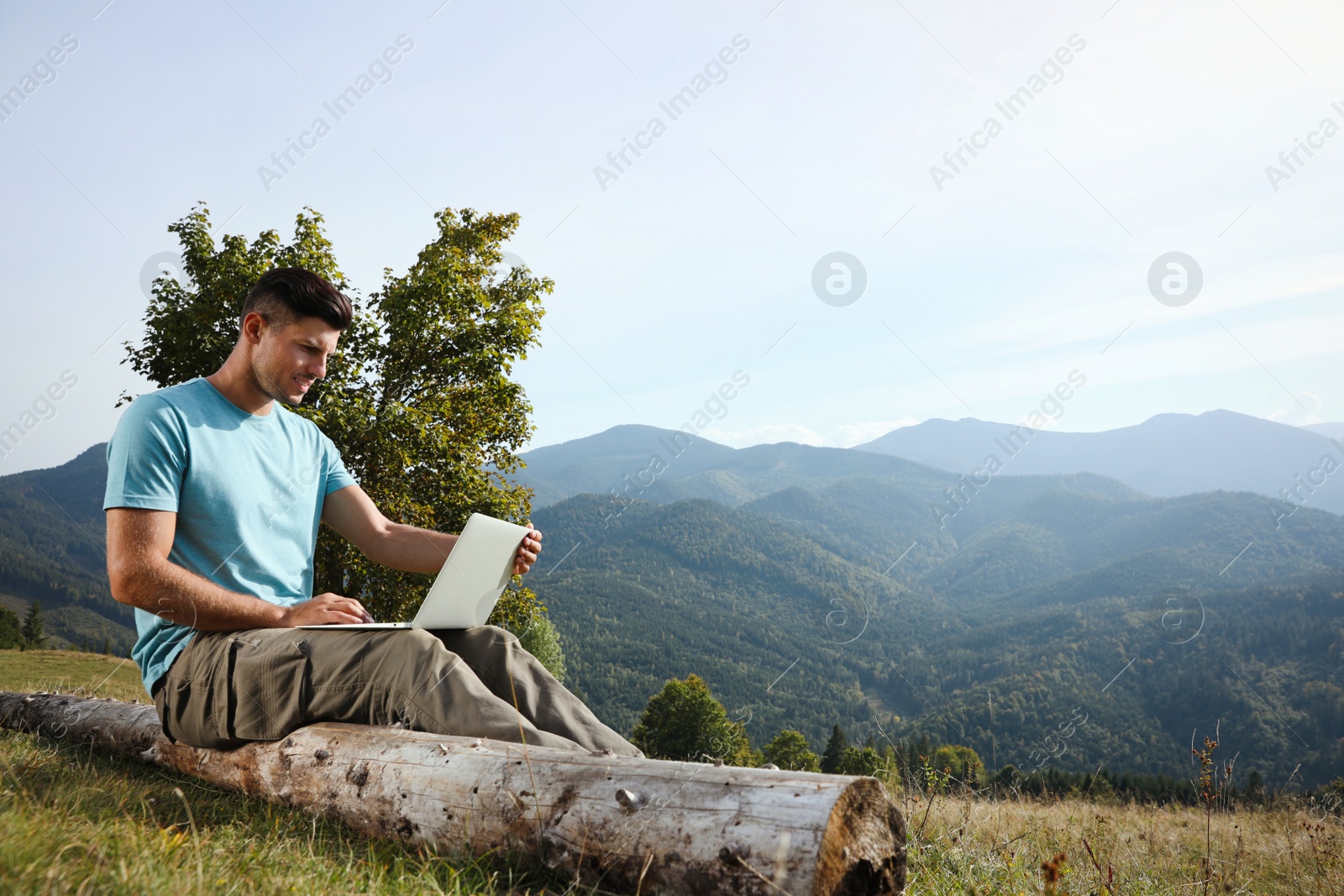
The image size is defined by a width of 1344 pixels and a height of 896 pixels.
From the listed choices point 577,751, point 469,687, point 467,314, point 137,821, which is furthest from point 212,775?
point 467,314

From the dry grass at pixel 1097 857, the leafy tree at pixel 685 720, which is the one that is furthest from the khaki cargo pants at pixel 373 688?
the leafy tree at pixel 685 720

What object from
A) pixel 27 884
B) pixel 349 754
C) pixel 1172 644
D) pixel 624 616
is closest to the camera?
pixel 27 884

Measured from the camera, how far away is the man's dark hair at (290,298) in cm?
359

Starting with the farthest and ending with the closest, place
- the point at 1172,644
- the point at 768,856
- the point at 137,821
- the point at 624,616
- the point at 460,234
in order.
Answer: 1. the point at 624,616
2. the point at 1172,644
3. the point at 460,234
4. the point at 137,821
5. the point at 768,856

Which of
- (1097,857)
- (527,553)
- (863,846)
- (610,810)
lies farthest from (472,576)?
(1097,857)

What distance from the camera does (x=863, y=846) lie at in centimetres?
219

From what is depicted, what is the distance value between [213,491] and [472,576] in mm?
1216

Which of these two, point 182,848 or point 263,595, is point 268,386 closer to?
point 263,595

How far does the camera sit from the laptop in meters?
3.35

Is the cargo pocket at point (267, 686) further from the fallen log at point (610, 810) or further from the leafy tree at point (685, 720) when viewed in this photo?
the leafy tree at point (685, 720)

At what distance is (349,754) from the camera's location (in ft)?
9.75

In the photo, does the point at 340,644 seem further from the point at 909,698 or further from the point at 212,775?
the point at 909,698

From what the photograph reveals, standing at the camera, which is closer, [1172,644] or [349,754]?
[349,754]

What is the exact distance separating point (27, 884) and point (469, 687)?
1472 millimetres
